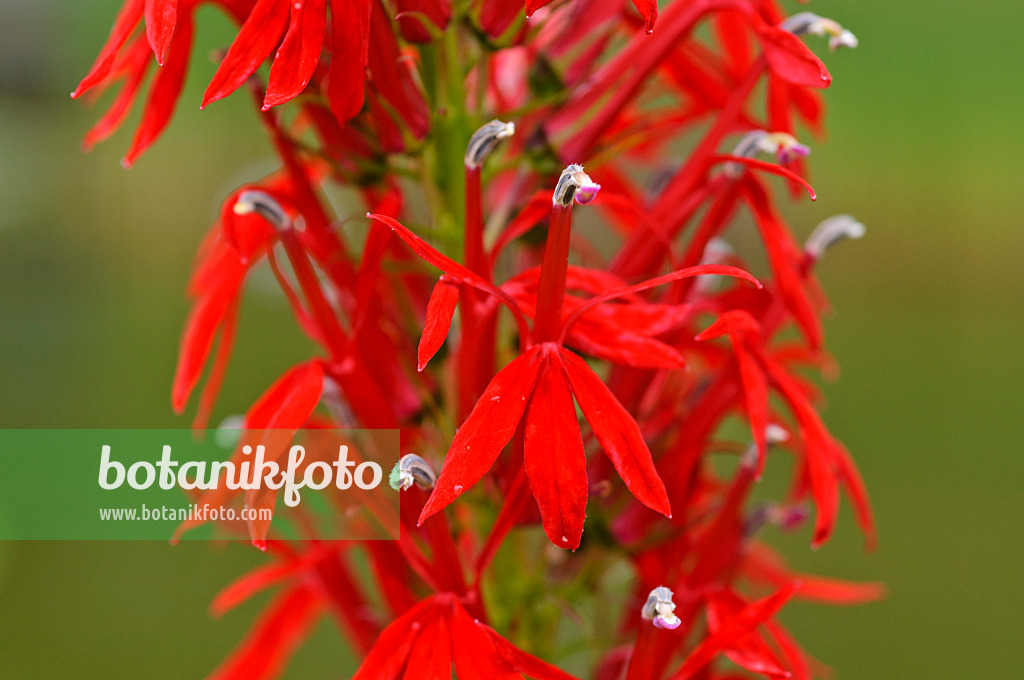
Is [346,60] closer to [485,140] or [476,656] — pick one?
[485,140]

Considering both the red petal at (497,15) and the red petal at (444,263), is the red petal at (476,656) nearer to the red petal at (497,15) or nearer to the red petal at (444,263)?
the red petal at (444,263)

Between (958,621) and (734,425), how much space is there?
2.00 feet

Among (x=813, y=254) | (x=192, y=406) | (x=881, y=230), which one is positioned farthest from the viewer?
(x=192, y=406)

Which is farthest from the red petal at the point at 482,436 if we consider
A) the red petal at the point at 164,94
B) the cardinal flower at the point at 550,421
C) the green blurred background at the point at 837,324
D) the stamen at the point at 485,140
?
the green blurred background at the point at 837,324

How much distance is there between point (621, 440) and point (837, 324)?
1931 mm

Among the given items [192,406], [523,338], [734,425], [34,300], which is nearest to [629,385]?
[523,338]

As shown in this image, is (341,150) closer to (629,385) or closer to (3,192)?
(629,385)

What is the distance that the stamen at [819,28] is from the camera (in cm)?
37

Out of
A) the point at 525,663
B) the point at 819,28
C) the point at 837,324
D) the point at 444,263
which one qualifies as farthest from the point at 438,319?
the point at 837,324

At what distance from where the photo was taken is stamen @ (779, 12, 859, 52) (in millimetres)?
372

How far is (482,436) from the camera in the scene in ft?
0.84

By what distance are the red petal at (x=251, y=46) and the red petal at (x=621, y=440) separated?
15 cm

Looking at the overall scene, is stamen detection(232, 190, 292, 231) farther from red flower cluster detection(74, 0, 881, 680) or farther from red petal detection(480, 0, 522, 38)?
red petal detection(480, 0, 522, 38)

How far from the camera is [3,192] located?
2.10 metres
